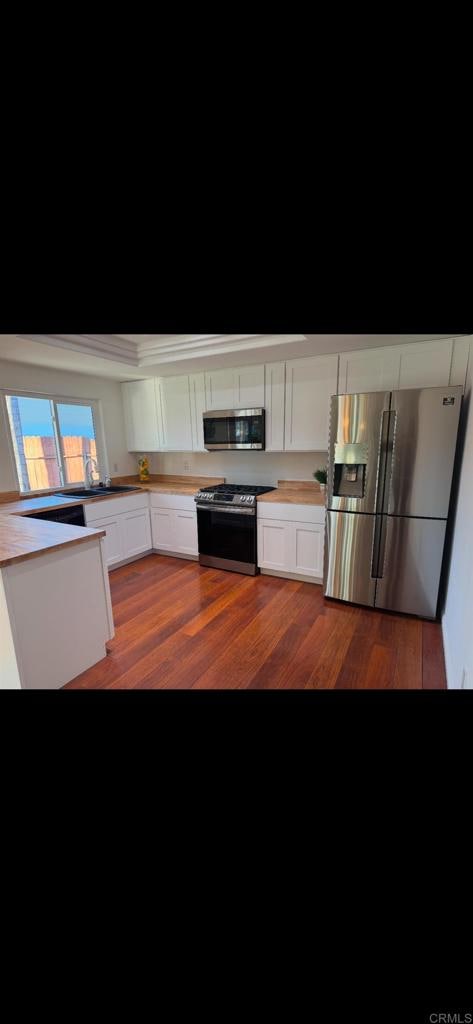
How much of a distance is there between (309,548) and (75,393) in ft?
9.67

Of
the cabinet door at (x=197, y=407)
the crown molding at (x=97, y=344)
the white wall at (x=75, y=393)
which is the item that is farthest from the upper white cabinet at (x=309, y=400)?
the white wall at (x=75, y=393)

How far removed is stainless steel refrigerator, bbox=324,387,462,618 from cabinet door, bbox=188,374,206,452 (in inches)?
61.6

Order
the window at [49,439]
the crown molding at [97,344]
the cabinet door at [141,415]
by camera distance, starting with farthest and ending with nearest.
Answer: the cabinet door at [141,415], the window at [49,439], the crown molding at [97,344]

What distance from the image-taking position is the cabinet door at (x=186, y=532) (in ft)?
12.7

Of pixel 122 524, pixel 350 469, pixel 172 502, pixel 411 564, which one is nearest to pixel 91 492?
pixel 122 524

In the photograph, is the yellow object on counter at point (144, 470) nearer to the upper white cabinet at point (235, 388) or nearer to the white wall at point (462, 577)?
the upper white cabinet at point (235, 388)

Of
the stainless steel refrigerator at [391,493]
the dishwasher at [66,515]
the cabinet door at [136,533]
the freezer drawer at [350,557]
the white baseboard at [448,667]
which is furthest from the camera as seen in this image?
the cabinet door at [136,533]

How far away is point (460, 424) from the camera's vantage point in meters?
2.41

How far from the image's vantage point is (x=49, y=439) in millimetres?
3717

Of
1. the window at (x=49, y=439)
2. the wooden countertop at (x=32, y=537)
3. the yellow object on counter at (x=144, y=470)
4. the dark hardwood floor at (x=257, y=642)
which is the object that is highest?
the window at (x=49, y=439)

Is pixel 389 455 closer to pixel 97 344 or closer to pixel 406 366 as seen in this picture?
pixel 406 366

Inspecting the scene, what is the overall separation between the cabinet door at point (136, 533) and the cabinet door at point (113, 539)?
54 mm

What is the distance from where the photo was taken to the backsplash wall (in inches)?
146
